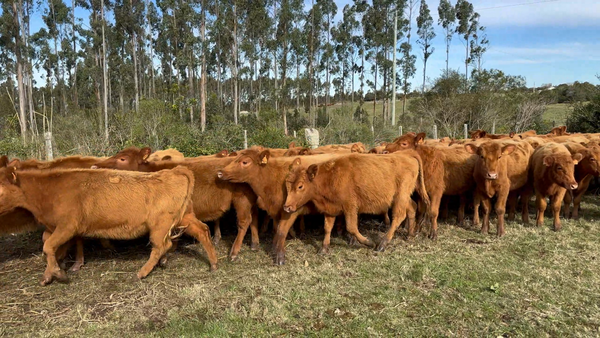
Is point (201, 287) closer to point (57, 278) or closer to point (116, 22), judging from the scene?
point (57, 278)

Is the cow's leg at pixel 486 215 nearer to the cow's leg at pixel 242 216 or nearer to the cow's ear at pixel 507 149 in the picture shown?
the cow's ear at pixel 507 149

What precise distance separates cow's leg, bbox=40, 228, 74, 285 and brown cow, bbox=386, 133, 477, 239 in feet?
19.4

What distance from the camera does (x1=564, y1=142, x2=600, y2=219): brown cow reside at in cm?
822

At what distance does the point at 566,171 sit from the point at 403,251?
3654mm

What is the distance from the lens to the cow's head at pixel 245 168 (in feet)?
22.5

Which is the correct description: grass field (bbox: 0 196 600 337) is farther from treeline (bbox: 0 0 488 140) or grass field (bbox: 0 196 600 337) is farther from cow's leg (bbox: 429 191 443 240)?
treeline (bbox: 0 0 488 140)

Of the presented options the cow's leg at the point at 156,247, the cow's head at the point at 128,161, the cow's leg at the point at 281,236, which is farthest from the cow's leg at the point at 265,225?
the cow's leg at the point at 156,247

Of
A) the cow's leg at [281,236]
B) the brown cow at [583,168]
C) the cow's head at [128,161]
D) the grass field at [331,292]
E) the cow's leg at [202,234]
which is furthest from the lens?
the brown cow at [583,168]

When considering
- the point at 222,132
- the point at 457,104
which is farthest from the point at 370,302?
the point at 457,104

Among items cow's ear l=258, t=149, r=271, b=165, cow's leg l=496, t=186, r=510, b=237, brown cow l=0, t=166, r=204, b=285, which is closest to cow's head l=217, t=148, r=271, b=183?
cow's ear l=258, t=149, r=271, b=165

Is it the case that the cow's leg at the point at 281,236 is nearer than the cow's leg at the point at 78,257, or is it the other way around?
the cow's leg at the point at 78,257

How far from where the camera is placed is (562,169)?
7.68 meters

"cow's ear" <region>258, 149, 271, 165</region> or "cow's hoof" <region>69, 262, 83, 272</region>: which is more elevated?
"cow's ear" <region>258, 149, 271, 165</region>

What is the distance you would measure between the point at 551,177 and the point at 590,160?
108 centimetres
